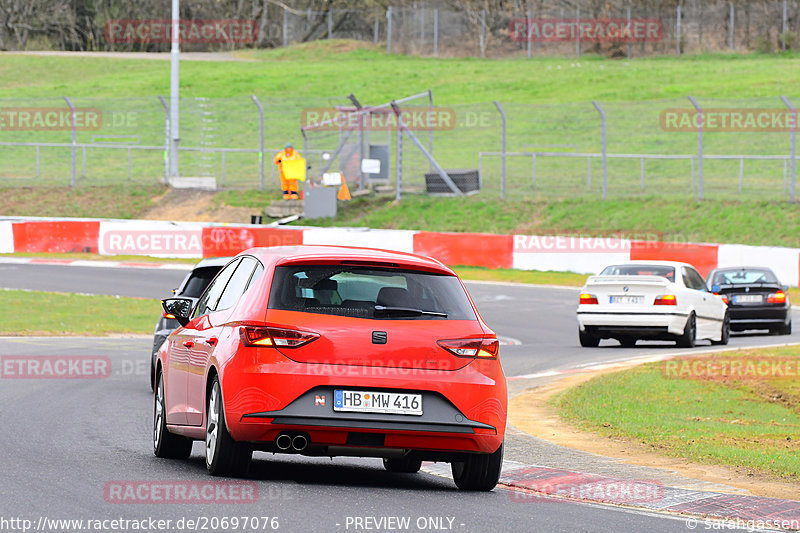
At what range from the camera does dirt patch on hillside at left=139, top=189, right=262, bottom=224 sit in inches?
1501

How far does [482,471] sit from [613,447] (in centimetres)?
296

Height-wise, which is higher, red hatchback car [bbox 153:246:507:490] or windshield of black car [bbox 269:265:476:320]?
windshield of black car [bbox 269:265:476:320]

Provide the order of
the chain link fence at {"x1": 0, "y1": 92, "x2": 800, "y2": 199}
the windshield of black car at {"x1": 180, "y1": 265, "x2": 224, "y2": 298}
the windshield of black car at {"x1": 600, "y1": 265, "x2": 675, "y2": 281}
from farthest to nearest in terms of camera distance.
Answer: the chain link fence at {"x1": 0, "y1": 92, "x2": 800, "y2": 199} < the windshield of black car at {"x1": 600, "y1": 265, "x2": 675, "y2": 281} < the windshield of black car at {"x1": 180, "y1": 265, "x2": 224, "y2": 298}

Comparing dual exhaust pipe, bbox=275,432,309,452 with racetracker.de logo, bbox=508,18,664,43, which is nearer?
dual exhaust pipe, bbox=275,432,309,452

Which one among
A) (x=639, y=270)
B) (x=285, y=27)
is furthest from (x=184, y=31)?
(x=639, y=270)

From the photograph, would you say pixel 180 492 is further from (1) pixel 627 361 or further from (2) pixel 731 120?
(2) pixel 731 120

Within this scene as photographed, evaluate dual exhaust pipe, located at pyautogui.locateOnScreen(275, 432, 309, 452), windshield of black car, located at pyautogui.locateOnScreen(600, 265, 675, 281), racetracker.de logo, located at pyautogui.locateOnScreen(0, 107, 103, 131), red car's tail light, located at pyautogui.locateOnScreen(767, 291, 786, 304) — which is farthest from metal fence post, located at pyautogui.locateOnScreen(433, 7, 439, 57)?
dual exhaust pipe, located at pyautogui.locateOnScreen(275, 432, 309, 452)

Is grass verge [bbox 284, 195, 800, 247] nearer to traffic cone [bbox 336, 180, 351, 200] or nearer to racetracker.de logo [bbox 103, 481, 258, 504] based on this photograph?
traffic cone [bbox 336, 180, 351, 200]

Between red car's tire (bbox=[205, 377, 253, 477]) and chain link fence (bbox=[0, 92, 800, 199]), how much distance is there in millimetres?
25840

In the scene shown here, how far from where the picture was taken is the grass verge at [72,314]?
71.7ft

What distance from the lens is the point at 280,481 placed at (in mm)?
8562

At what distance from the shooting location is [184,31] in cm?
8744

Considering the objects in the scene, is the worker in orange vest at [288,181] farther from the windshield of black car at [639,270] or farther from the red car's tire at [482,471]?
the red car's tire at [482,471]

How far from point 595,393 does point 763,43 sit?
5296 cm
